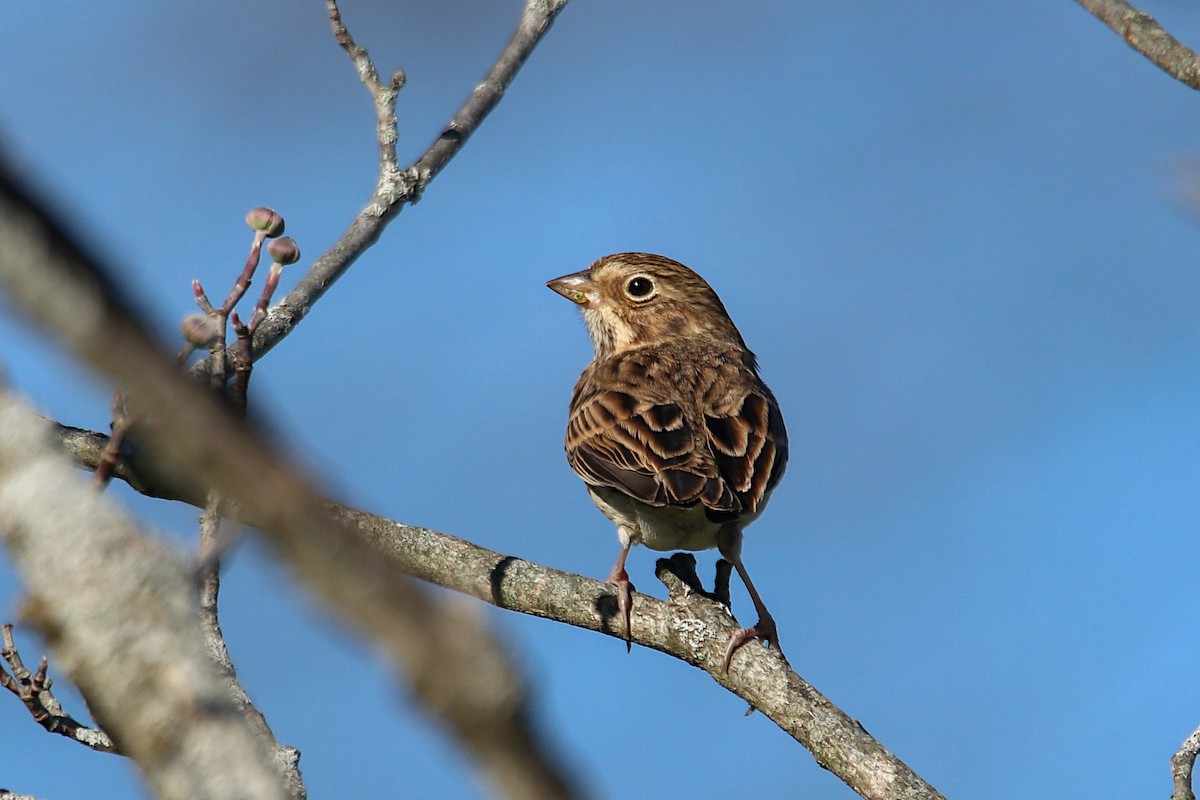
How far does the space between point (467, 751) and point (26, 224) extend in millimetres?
398

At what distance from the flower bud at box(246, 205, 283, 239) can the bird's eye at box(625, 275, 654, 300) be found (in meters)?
4.78

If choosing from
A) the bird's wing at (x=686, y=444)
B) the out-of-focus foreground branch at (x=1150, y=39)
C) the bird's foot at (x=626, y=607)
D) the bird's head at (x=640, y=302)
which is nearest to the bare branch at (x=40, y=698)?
the bird's foot at (x=626, y=607)

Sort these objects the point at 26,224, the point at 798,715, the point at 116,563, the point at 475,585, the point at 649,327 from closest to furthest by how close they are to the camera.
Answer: the point at 26,224, the point at 116,563, the point at 798,715, the point at 475,585, the point at 649,327

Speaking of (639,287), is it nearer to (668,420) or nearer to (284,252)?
(668,420)

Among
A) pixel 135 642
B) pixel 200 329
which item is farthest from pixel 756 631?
pixel 135 642

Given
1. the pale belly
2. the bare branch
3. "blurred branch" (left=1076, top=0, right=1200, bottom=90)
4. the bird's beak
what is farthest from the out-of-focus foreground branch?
the bird's beak

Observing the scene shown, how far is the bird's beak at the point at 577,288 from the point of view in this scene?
8430 millimetres

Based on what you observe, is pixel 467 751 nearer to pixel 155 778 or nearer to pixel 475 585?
pixel 155 778

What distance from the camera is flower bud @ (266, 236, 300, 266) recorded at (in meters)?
3.71

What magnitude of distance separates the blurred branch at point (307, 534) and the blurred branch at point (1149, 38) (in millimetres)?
3904

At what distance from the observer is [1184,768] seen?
12.1 feet

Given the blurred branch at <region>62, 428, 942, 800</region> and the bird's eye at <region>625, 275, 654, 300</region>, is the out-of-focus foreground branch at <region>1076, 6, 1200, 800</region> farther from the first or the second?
the bird's eye at <region>625, 275, 654, 300</region>

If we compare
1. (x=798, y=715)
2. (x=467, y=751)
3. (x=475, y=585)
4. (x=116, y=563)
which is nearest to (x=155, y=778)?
(x=116, y=563)

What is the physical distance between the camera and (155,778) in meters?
0.95
